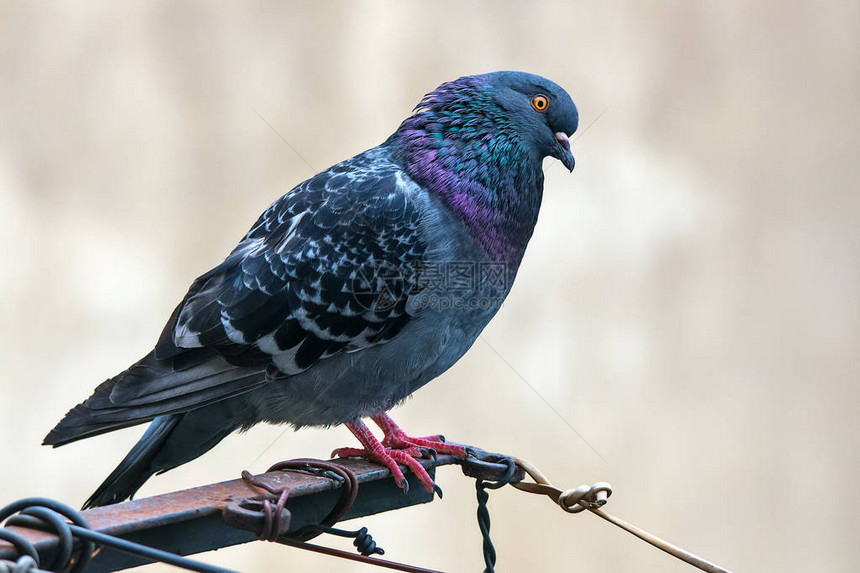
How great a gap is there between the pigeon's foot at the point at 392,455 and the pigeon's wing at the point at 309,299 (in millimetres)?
307

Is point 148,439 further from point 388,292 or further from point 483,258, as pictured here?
point 483,258

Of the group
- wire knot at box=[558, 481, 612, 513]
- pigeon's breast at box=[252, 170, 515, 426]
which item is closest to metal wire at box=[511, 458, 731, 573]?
wire knot at box=[558, 481, 612, 513]

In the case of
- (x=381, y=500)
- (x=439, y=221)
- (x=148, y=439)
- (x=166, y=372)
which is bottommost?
(x=381, y=500)

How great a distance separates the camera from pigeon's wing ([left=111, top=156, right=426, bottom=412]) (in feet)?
9.38

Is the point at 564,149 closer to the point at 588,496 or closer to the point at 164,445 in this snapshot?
the point at 588,496

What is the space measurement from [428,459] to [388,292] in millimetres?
583

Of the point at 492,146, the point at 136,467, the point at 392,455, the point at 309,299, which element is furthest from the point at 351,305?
the point at 136,467

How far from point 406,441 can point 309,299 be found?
2.06 feet

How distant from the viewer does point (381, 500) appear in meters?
2.82

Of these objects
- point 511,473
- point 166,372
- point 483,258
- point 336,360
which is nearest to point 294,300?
point 336,360

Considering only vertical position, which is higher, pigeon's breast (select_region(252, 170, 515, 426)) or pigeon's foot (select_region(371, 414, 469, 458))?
pigeon's breast (select_region(252, 170, 515, 426))

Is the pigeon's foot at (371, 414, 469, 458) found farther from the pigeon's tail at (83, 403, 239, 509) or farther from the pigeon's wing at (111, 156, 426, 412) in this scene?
the pigeon's tail at (83, 403, 239, 509)

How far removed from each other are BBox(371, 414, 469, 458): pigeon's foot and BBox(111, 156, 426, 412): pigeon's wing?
0.40 m

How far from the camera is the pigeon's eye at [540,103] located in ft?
10.5
